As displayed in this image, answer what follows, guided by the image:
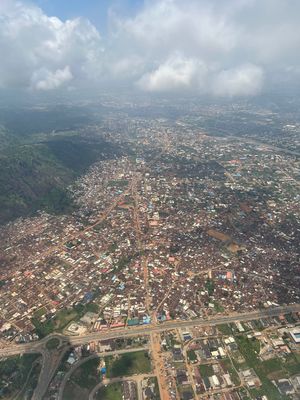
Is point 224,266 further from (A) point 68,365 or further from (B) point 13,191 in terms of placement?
(B) point 13,191

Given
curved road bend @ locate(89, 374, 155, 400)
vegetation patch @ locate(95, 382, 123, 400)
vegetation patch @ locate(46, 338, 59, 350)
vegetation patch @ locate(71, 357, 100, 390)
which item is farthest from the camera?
vegetation patch @ locate(46, 338, 59, 350)

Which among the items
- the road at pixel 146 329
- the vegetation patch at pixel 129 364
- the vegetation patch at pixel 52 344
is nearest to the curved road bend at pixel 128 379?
the vegetation patch at pixel 129 364

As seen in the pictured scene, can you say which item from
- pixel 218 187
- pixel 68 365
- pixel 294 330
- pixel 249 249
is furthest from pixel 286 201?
pixel 68 365

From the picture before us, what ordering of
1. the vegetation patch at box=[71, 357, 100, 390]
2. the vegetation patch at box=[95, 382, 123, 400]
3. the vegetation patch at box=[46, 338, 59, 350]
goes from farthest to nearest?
the vegetation patch at box=[46, 338, 59, 350] < the vegetation patch at box=[71, 357, 100, 390] < the vegetation patch at box=[95, 382, 123, 400]

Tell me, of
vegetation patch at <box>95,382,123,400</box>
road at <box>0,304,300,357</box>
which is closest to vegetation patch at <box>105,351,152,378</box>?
vegetation patch at <box>95,382,123,400</box>

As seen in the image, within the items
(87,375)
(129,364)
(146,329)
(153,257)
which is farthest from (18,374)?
(153,257)

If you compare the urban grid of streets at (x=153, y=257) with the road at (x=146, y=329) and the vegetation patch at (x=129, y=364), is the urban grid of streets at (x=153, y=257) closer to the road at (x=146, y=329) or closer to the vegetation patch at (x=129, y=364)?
the road at (x=146, y=329)

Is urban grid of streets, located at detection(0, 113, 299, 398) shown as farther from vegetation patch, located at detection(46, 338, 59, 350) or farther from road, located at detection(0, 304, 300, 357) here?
vegetation patch, located at detection(46, 338, 59, 350)

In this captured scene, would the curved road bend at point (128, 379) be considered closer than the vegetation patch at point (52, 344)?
Yes
